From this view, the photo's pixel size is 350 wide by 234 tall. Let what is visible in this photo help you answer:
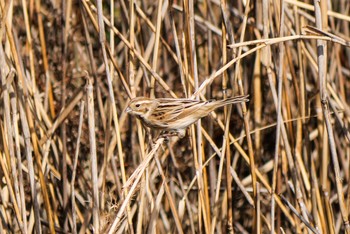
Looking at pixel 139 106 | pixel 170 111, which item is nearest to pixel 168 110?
pixel 170 111

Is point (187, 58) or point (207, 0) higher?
point (207, 0)

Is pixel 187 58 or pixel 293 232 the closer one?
pixel 187 58

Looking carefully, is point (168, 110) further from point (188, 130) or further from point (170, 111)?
point (188, 130)

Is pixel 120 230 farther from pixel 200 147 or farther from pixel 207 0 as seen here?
pixel 207 0

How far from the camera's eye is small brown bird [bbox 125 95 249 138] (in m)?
3.48

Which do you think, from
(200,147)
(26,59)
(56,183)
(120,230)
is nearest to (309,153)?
(200,147)

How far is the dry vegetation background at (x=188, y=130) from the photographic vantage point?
3.47 metres

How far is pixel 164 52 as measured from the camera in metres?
4.74

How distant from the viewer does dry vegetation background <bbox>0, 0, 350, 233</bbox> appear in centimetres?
347

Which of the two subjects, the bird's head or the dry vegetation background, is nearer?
the dry vegetation background

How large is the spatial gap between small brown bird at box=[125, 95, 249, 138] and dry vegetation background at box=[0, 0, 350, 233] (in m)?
0.07

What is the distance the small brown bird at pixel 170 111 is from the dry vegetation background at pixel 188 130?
7 cm

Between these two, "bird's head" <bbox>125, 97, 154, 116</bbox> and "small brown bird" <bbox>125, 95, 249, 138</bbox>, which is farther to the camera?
"bird's head" <bbox>125, 97, 154, 116</bbox>

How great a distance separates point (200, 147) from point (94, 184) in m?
0.57
